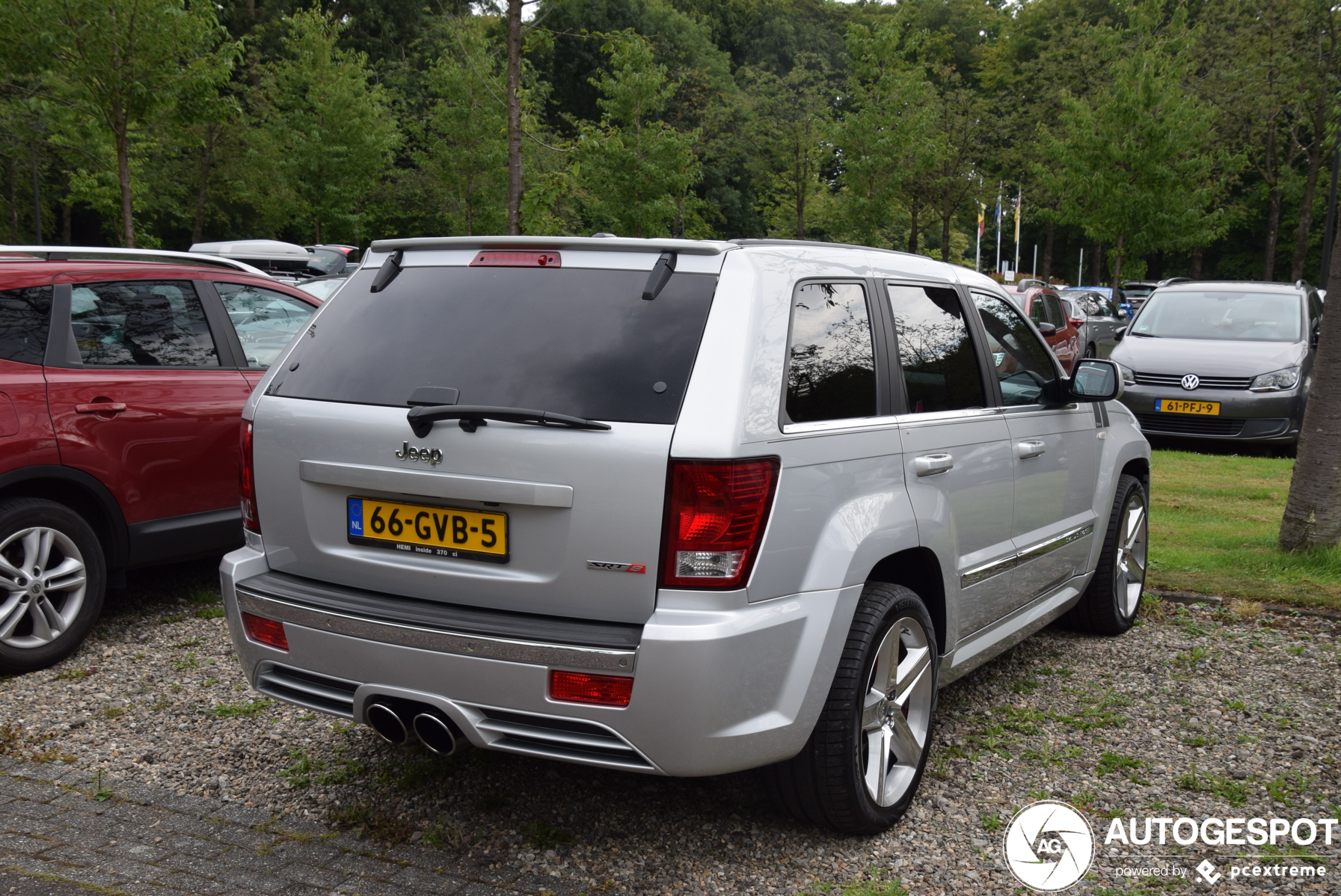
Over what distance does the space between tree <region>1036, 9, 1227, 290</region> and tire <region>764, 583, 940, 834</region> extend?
2585 centimetres

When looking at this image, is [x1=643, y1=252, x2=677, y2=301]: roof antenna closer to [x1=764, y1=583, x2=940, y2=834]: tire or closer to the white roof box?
[x1=764, y1=583, x2=940, y2=834]: tire

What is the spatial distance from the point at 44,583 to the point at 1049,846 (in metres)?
4.23

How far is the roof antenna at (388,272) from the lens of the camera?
11.6 feet

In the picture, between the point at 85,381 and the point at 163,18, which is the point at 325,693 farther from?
the point at 163,18

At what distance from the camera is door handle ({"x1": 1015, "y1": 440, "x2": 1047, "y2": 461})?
167 inches

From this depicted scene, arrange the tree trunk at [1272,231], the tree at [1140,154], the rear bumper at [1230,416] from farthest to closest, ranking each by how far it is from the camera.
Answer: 1. the tree trunk at [1272,231]
2. the tree at [1140,154]
3. the rear bumper at [1230,416]

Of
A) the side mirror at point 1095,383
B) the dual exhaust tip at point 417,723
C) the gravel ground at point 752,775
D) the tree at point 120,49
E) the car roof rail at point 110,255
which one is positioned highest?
the tree at point 120,49

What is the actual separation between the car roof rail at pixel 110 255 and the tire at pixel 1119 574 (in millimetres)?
4819

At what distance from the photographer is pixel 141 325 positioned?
548cm

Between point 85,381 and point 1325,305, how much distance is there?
651 centimetres

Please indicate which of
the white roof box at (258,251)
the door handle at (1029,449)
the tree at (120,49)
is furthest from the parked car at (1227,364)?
the white roof box at (258,251)

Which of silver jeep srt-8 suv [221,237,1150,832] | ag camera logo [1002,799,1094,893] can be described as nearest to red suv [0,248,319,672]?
silver jeep srt-8 suv [221,237,1150,832]

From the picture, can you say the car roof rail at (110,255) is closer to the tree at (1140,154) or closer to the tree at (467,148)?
the tree at (467,148)

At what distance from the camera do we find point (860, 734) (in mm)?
3246
